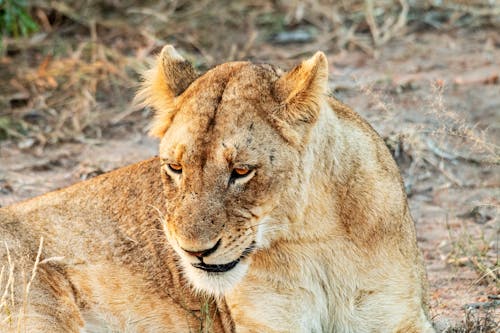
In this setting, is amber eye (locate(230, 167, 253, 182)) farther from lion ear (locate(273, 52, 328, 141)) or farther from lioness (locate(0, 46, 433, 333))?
lion ear (locate(273, 52, 328, 141))

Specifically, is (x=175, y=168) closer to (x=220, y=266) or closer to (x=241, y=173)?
(x=241, y=173)

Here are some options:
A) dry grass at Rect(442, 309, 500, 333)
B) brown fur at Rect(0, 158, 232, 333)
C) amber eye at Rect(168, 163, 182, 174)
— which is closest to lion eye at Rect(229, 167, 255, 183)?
amber eye at Rect(168, 163, 182, 174)

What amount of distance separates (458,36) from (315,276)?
18.4ft

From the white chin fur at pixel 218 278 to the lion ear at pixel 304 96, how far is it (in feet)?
1.87

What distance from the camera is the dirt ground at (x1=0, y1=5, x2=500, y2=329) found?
576 cm

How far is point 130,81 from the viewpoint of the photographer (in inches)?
334

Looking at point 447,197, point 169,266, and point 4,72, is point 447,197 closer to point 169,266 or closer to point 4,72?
point 169,266

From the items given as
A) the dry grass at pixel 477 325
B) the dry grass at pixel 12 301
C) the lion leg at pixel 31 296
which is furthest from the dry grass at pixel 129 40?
the dry grass at pixel 477 325

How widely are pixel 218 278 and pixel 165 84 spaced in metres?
0.88

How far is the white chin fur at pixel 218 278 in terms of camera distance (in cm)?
393

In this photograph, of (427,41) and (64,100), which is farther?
(427,41)

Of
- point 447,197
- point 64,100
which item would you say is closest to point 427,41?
point 447,197

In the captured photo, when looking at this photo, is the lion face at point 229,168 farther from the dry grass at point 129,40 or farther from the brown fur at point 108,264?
the dry grass at point 129,40

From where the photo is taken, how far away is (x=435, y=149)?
24.2 feet
